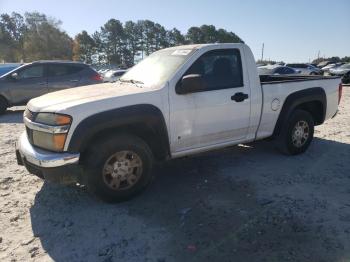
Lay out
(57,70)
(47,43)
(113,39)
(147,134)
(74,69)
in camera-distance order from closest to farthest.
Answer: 1. (147,134)
2. (57,70)
3. (74,69)
4. (47,43)
5. (113,39)

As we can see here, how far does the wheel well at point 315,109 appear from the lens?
6582mm

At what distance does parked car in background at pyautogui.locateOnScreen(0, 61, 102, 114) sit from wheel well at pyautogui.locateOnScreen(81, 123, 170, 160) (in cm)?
814

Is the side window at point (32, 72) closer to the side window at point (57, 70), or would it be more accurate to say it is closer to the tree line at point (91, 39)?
the side window at point (57, 70)

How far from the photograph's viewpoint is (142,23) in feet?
302

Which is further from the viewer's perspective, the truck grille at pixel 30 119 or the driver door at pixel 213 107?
the driver door at pixel 213 107

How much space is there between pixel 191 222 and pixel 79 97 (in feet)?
6.31

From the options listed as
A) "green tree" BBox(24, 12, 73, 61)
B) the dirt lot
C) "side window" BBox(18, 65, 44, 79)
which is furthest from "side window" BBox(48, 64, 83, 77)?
"green tree" BBox(24, 12, 73, 61)

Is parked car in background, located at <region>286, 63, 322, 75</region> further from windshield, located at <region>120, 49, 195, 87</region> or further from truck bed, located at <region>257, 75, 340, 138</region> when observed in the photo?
windshield, located at <region>120, 49, 195, 87</region>

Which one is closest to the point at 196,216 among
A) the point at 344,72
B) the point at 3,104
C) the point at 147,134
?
the point at 147,134

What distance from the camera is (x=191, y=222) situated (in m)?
3.99

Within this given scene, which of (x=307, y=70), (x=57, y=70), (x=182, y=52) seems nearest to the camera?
(x=182, y=52)

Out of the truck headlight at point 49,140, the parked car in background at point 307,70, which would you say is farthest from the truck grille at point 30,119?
the parked car in background at point 307,70

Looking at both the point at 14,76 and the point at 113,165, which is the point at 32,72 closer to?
the point at 14,76

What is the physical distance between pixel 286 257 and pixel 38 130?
115 inches
